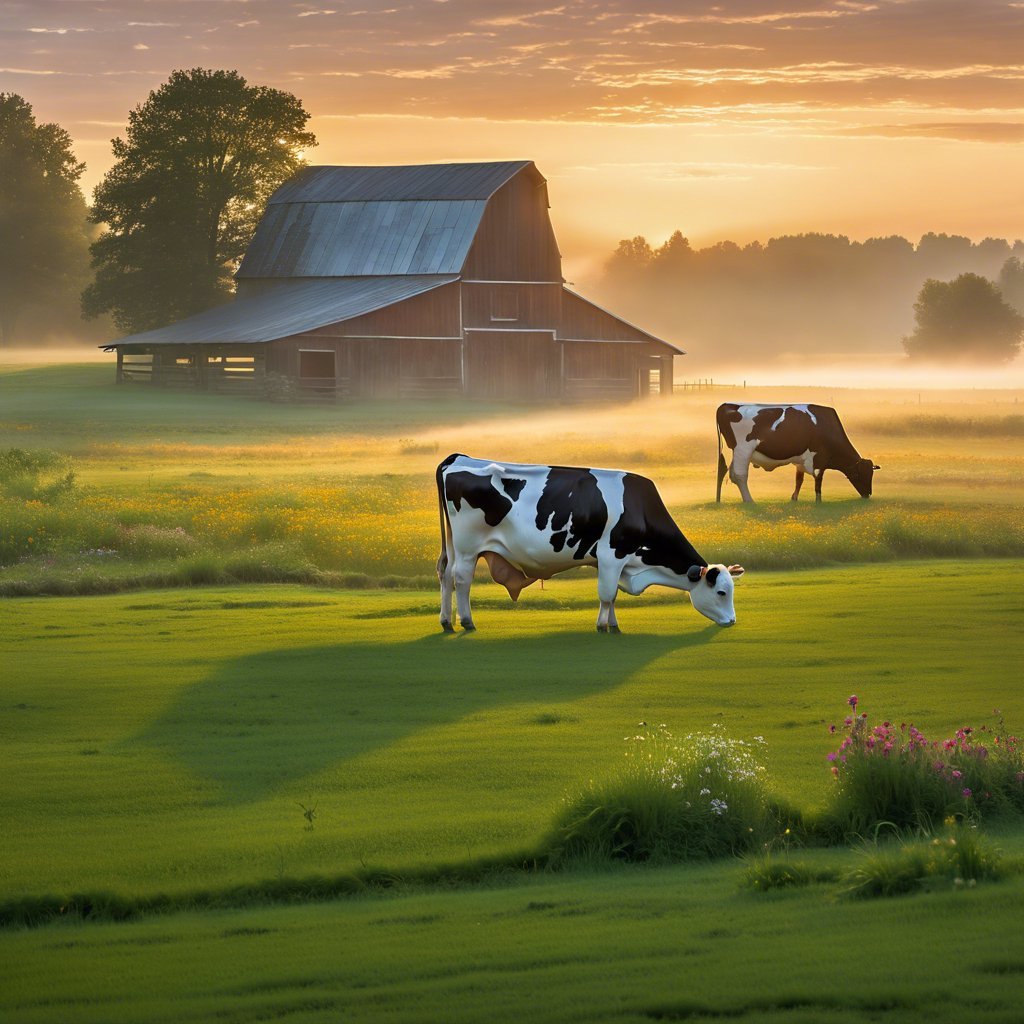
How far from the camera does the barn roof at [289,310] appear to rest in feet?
220

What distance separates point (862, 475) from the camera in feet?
113

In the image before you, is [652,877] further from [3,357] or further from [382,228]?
[3,357]

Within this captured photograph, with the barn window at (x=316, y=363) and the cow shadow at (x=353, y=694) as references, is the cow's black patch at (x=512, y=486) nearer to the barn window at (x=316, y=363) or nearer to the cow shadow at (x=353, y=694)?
the cow shadow at (x=353, y=694)

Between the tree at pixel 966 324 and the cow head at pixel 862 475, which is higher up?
the tree at pixel 966 324

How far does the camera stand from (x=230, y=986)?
7.49 m

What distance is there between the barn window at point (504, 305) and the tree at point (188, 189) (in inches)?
720

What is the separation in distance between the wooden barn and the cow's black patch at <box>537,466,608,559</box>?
47.9 m

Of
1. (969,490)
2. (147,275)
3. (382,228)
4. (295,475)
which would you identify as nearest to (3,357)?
(147,275)

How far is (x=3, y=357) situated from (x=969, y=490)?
8303 centimetres

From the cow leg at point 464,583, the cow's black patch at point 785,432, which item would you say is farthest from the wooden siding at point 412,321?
the cow leg at point 464,583

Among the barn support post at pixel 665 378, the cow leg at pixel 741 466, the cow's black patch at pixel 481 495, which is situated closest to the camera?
the cow's black patch at pixel 481 495

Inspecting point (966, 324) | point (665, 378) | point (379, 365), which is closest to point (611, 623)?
point (379, 365)

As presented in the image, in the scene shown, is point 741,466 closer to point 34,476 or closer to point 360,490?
point 360,490

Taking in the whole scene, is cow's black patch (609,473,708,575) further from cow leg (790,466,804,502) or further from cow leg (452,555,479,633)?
cow leg (790,466,804,502)
